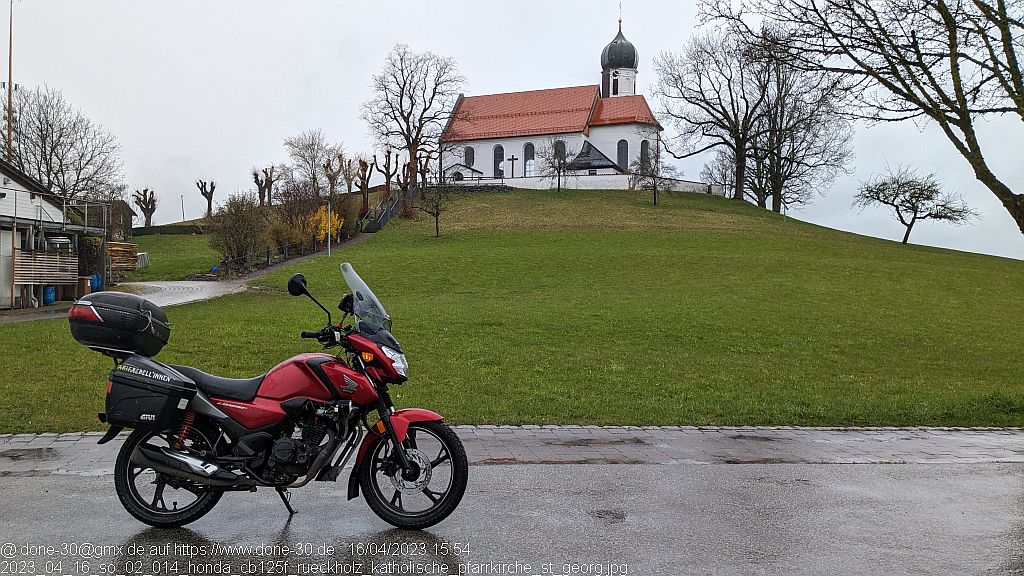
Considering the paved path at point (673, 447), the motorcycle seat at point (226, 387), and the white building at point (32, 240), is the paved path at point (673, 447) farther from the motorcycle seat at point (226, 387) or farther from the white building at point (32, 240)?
the white building at point (32, 240)

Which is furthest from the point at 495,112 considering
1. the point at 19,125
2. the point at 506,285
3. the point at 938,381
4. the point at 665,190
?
the point at 938,381

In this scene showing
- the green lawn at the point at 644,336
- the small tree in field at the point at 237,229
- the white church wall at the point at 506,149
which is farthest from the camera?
the white church wall at the point at 506,149

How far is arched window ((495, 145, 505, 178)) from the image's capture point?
9206 cm

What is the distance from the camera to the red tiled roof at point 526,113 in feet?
296

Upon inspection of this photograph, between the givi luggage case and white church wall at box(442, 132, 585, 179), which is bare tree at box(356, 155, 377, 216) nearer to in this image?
white church wall at box(442, 132, 585, 179)

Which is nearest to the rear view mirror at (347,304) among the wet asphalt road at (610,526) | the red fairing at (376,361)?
the red fairing at (376,361)

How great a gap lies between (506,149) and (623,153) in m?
12.3

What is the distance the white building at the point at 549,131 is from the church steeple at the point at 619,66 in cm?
11

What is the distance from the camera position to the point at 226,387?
18.2ft

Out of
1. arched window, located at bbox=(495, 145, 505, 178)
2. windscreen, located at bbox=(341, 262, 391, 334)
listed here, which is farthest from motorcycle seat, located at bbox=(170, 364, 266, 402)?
arched window, located at bbox=(495, 145, 505, 178)

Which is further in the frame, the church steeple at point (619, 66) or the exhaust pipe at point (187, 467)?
the church steeple at point (619, 66)

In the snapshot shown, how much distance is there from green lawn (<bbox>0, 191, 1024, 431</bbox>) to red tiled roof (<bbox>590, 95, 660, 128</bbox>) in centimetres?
4544

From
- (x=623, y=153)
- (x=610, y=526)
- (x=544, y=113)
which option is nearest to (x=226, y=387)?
(x=610, y=526)

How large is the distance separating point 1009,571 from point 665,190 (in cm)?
7009
